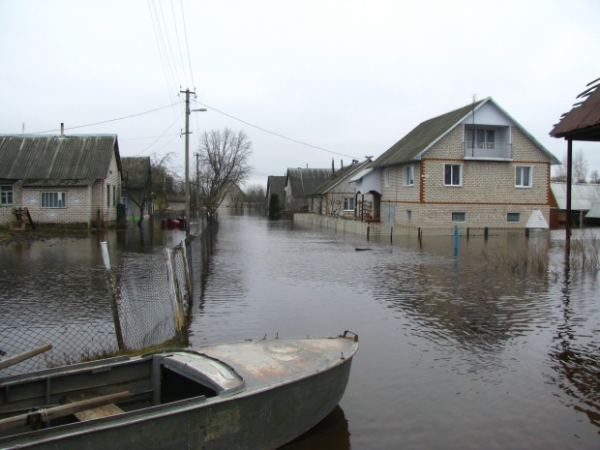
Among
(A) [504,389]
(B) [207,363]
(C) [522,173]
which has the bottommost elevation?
(A) [504,389]

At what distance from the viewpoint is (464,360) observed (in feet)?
25.2

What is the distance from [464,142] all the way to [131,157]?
2752cm

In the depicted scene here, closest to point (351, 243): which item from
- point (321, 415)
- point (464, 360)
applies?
point (464, 360)

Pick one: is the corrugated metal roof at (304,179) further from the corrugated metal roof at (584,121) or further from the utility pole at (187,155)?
the corrugated metal roof at (584,121)

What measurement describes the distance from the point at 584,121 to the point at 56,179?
27946 mm

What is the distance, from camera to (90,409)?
4.70 meters

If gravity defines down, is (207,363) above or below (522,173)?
below

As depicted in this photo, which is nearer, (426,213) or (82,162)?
(82,162)

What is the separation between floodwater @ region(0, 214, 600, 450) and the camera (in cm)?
570

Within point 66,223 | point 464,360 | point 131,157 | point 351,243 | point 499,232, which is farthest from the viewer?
point 131,157

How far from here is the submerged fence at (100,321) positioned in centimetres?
732

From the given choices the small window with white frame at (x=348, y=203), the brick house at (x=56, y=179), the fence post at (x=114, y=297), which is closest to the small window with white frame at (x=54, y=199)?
the brick house at (x=56, y=179)

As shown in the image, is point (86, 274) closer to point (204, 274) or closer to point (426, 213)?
point (204, 274)

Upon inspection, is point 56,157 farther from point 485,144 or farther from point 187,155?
point 485,144
